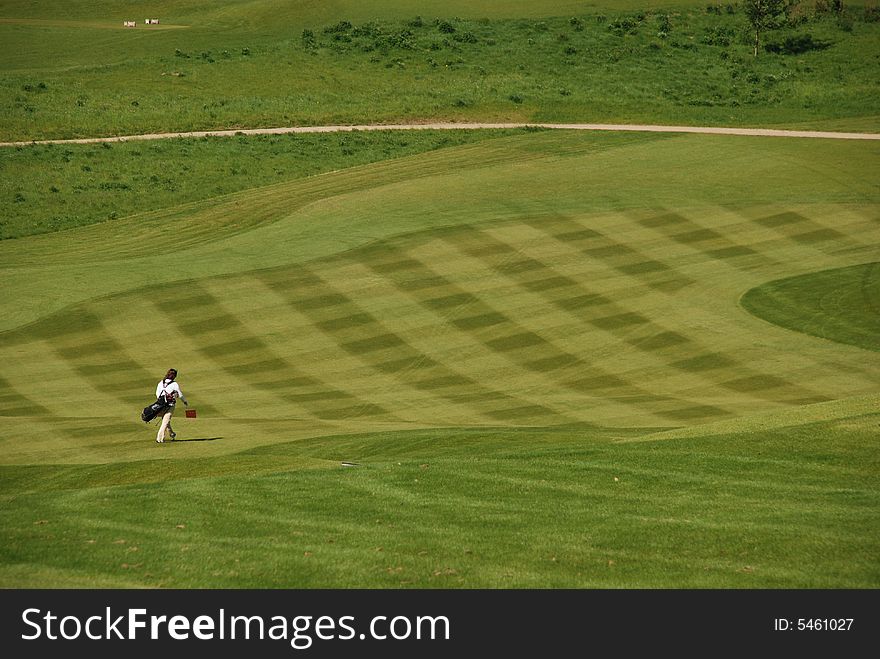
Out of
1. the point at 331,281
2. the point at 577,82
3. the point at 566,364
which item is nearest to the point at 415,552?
the point at 566,364

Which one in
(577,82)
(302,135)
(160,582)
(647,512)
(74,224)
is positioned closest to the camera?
(160,582)

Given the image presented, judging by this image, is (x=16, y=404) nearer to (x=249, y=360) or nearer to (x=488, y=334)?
(x=249, y=360)

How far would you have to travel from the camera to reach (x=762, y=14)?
308 ft

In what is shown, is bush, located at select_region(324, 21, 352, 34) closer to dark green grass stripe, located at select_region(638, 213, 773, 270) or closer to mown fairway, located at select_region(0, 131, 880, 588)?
mown fairway, located at select_region(0, 131, 880, 588)

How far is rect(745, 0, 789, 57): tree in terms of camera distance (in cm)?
9288

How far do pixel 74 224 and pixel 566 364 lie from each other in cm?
2970

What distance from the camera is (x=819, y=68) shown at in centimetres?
9000

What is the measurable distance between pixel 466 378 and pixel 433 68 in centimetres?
5214

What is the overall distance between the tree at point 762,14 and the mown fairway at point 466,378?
24.2 m

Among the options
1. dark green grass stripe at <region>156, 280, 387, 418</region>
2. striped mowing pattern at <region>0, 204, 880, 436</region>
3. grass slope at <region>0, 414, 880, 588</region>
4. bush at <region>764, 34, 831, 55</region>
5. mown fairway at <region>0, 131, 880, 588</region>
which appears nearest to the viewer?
grass slope at <region>0, 414, 880, 588</region>

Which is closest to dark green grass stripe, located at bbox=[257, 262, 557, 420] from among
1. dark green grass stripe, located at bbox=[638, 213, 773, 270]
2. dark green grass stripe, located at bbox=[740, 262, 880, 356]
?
dark green grass stripe, located at bbox=[740, 262, 880, 356]

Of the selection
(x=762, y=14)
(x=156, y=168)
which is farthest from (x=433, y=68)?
(x=156, y=168)

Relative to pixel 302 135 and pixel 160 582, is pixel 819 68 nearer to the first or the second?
pixel 302 135

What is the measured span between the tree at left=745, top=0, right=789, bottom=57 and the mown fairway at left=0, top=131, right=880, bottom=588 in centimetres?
2416
